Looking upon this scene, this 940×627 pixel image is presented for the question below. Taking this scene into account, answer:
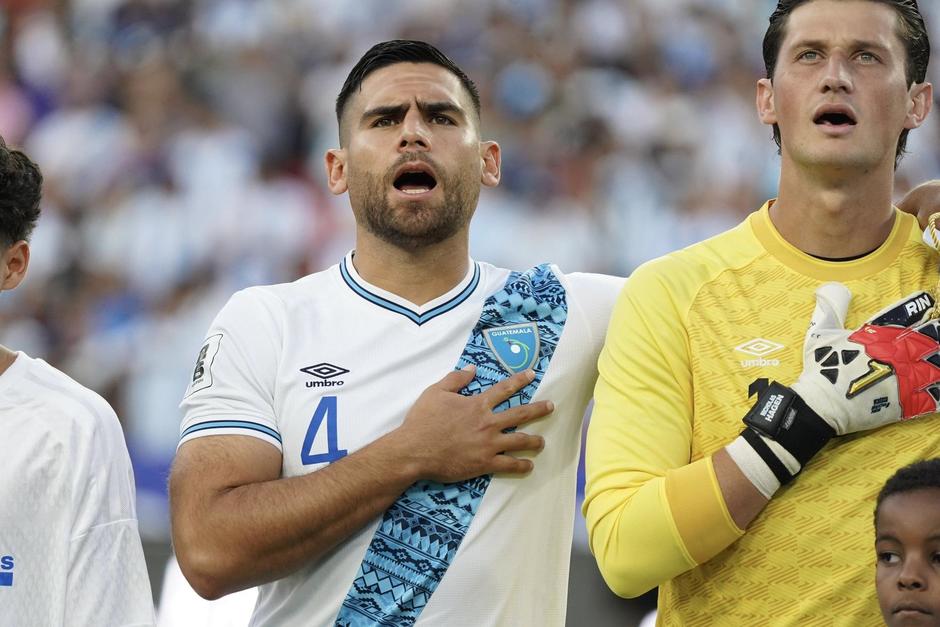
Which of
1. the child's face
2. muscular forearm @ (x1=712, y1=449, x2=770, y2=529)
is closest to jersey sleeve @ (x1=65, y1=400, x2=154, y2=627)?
muscular forearm @ (x1=712, y1=449, x2=770, y2=529)

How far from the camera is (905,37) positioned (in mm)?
2781

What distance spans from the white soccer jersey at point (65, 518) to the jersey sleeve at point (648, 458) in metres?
0.95

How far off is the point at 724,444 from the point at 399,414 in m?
0.75

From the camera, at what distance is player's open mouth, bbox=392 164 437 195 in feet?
10.4

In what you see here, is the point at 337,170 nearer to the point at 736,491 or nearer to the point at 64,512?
the point at 64,512

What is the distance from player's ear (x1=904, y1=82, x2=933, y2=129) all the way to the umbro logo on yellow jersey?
1.91 ft

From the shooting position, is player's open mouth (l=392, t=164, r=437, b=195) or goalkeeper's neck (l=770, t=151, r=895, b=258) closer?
goalkeeper's neck (l=770, t=151, r=895, b=258)

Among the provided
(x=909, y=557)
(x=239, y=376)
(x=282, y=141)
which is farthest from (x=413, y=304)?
(x=282, y=141)

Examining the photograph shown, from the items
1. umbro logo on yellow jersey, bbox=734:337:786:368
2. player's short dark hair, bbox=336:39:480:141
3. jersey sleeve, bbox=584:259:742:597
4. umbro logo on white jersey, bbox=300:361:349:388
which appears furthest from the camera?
player's short dark hair, bbox=336:39:480:141

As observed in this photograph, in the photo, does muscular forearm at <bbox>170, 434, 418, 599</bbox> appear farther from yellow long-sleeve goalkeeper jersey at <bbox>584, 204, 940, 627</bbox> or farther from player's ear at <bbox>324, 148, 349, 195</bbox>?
player's ear at <bbox>324, 148, 349, 195</bbox>

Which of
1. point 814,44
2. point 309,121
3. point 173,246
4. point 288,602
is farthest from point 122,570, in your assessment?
point 309,121

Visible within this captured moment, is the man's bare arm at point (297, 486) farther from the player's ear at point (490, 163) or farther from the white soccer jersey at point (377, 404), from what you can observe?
the player's ear at point (490, 163)

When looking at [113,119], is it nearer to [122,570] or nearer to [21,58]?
[21,58]

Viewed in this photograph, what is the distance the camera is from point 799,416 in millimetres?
2400
